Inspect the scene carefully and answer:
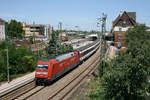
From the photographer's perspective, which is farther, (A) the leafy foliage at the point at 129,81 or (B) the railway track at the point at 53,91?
(B) the railway track at the point at 53,91

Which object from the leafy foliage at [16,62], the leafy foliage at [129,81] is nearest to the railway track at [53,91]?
the leafy foliage at [16,62]

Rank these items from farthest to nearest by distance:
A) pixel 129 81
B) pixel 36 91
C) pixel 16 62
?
pixel 16 62
pixel 36 91
pixel 129 81

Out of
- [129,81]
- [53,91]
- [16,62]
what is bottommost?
[53,91]

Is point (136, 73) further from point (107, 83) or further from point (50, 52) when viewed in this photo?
point (50, 52)

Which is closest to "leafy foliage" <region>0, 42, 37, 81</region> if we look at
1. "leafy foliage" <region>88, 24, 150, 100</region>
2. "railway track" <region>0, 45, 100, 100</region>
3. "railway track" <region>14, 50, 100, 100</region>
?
"railway track" <region>0, 45, 100, 100</region>

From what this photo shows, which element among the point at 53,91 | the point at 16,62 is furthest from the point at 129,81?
the point at 16,62

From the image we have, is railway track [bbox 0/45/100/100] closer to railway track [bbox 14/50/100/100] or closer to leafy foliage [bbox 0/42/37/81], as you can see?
railway track [bbox 14/50/100/100]

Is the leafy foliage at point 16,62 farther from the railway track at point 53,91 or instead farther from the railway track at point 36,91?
the railway track at point 53,91

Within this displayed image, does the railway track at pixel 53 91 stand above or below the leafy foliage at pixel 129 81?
below

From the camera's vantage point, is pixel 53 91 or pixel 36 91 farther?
pixel 53 91

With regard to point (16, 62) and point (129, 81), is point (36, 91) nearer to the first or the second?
point (16, 62)

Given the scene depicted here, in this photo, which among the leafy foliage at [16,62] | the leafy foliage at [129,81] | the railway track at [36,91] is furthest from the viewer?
the leafy foliage at [16,62]

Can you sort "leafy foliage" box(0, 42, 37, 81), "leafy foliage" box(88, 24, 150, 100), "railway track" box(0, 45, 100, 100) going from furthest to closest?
"leafy foliage" box(0, 42, 37, 81)
"railway track" box(0, 45, 100, 100)
"leafy foliage" box(88, 24, 150, 100)

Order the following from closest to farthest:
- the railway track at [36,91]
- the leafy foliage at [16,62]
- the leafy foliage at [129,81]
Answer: the leafy foliage at [129,81]
the railway track at [36,91]
the leafy foliage at [16,62]
